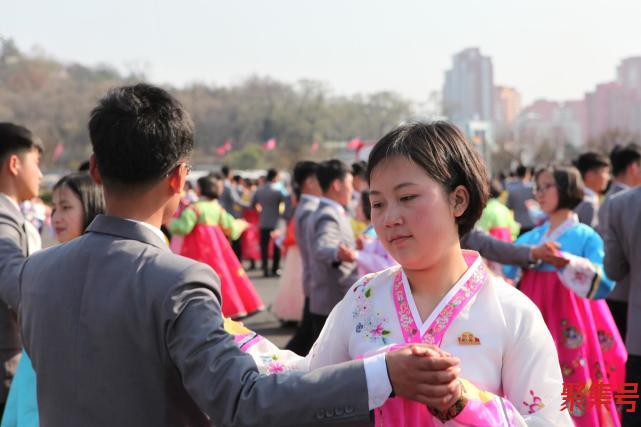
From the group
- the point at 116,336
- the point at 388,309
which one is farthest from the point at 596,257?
the point at 116,336

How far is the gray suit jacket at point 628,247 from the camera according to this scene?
409 centimetres

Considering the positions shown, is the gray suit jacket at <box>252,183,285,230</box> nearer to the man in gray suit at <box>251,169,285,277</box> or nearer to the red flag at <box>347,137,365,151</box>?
the man in gray suit at <box>251,169,285,277</box>

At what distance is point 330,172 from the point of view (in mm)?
6238

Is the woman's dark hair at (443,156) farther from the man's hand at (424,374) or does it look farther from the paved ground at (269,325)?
the paved ground at (269,325)

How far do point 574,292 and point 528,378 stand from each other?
271 centimetres

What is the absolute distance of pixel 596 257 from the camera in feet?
15.5

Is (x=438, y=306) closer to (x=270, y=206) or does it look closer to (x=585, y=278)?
(x=585, y=278)

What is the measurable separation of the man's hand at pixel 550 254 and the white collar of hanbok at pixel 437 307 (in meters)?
2.48

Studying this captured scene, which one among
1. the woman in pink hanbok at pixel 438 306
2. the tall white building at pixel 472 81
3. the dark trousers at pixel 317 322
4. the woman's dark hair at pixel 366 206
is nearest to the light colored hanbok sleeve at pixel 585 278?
the dark trousers at pixel 317 322

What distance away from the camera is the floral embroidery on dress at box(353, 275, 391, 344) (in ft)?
7.05

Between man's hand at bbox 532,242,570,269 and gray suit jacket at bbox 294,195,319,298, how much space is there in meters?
2.04

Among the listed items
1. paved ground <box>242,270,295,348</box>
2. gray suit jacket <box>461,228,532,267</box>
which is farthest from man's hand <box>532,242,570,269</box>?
paved ground <box>242,270,295,348</box>

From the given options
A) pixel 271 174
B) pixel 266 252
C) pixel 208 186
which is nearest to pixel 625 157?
pixel 208 186

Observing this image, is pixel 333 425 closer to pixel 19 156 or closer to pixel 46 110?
pixel 19 156
